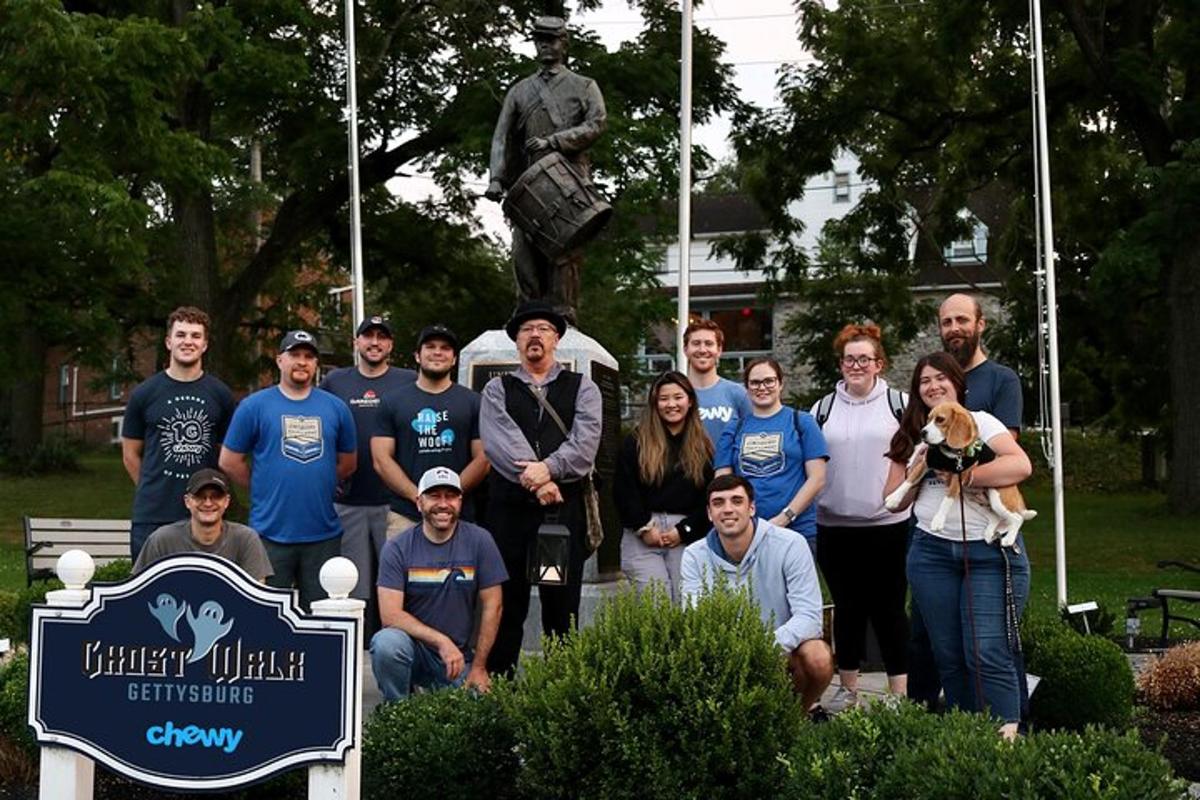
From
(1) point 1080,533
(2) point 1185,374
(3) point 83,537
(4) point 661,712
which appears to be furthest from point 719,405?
(1) point 1080,533

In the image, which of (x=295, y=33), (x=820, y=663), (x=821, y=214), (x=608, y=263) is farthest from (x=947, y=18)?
(x=821, y=214)

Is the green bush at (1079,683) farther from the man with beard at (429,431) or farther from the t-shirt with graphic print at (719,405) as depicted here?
the man with beard at (429,431)

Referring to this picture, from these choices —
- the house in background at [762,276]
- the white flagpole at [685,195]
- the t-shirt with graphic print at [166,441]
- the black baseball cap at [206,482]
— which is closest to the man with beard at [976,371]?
the black baseball cap at [206,482]

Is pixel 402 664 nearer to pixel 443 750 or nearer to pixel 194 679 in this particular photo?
pixel 443 750

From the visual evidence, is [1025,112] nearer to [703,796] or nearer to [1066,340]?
[1066,340]

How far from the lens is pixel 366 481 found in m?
7.43

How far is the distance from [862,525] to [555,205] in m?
2.89

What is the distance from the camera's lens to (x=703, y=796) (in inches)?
182

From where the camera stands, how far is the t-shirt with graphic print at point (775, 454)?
6.82m

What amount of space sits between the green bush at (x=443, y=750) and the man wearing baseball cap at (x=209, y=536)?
1105 millimetres

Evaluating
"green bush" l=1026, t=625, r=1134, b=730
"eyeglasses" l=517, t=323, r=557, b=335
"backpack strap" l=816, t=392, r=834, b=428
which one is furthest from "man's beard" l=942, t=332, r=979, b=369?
"eyeglasses" l=517, t=323, r=557, b=335

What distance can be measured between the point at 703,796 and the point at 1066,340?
78.7 feet

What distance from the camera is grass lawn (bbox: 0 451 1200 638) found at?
16.1 metres

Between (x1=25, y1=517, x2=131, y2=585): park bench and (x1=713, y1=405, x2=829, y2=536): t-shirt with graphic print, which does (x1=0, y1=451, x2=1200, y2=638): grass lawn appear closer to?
(x1=25, y1=517, x2=131, y2=585): park bench
